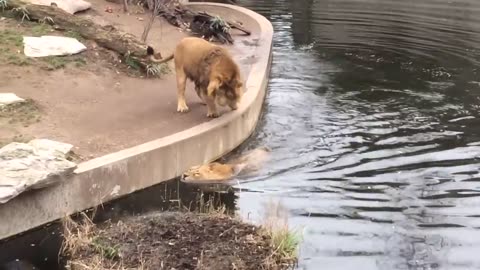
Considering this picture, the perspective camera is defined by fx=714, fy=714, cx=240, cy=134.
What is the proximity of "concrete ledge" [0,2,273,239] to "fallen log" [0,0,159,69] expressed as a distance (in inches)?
86.0

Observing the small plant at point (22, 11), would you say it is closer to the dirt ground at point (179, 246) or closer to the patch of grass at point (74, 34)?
the patch of grass at point (74, 34)

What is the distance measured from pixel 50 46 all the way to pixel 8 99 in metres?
2.30

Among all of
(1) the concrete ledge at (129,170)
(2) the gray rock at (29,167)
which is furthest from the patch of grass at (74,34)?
(2) the gray rock at (29,167)

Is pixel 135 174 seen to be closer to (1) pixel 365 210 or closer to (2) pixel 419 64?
(1) pixel 365 210

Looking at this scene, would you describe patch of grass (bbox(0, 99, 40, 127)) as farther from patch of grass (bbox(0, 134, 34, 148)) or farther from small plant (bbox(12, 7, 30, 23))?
small plant (bbox(12, 7, 30, 23))

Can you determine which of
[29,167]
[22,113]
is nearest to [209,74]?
[22,113]

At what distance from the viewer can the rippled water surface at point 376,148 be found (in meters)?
6.70

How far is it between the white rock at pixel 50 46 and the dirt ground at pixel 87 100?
126mm

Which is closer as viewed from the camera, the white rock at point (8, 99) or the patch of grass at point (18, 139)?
the patch of grass at point (18, 139)

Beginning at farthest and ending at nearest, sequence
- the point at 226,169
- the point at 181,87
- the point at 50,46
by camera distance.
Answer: the point at 50,46
the point at 181,87
the point at 226,169

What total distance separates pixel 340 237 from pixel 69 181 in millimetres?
2697

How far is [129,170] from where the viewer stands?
767cm

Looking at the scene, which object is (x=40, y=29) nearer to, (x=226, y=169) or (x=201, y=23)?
(x=201, y=23)

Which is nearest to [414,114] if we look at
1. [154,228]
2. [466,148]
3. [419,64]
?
[466,148]
